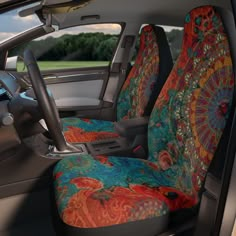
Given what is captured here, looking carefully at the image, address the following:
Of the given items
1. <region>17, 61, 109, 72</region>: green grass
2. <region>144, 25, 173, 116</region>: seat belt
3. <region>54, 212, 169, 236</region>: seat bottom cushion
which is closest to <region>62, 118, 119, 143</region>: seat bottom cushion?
<region>144, 25, 173, 116</region>: seat belt

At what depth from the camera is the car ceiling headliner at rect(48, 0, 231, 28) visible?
2.20 meters

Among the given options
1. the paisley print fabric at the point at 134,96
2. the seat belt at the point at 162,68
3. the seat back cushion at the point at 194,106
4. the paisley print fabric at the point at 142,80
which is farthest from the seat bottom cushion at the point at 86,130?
the seat back cushion at the point at 194,106

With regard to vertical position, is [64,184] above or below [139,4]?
below

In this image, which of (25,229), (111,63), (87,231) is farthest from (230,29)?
(111,63)

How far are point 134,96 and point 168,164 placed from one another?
2.60ft

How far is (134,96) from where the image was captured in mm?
2295

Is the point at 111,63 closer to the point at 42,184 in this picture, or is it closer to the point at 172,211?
the point at 42,184

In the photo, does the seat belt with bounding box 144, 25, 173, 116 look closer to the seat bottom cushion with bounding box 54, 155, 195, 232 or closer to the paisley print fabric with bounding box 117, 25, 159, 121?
the paisley print fabric with bounding box 117, 25, 159, 121

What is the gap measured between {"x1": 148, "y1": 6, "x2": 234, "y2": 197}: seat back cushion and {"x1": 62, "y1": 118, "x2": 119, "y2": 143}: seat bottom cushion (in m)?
0.53

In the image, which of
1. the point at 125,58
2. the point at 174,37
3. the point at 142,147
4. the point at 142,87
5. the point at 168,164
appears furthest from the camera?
the point at 125,58

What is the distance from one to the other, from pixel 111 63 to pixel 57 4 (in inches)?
59.1

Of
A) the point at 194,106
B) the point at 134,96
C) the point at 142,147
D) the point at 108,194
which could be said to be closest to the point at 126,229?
the point at 108,194

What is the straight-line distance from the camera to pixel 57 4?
1433mm

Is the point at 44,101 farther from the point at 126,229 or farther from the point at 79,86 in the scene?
the point at 79,86
